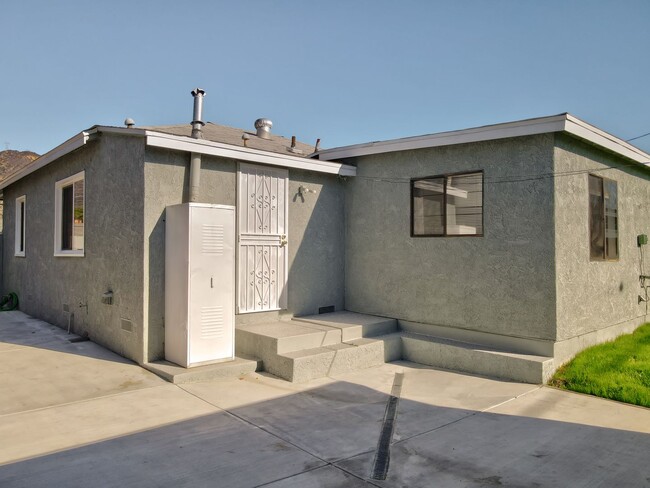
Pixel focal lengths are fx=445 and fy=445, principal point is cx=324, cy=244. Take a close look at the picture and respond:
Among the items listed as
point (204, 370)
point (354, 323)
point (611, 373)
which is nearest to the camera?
point (204, 370)

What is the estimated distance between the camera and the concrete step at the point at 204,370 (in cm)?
545

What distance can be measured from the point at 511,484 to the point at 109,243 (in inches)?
237

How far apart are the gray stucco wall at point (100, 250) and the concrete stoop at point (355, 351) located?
175 centimetres

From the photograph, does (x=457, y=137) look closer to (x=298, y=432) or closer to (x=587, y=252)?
(x=587, y=252)

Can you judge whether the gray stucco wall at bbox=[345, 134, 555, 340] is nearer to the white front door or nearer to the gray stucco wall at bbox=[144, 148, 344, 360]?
the gray stucco wall at bbox=[144, 148, 344, 360]

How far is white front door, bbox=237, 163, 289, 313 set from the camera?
7.01m

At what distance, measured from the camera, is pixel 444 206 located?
704 centimetres

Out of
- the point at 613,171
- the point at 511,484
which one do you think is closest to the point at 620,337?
the point at 613,171

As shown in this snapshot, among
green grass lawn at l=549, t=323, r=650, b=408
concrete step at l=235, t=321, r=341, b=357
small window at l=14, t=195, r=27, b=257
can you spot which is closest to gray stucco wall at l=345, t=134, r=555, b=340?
green grass lawn at l=549, t=323, r=650, b=408

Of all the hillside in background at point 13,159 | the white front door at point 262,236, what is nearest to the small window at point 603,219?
the white front door at point 262,236

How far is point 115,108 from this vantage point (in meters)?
12.2

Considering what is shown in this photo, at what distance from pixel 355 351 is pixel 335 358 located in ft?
1.31

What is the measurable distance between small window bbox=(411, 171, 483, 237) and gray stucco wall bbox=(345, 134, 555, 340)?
0.45ft

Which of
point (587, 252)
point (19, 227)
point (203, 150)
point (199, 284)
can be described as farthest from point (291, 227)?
point (19, 227)
